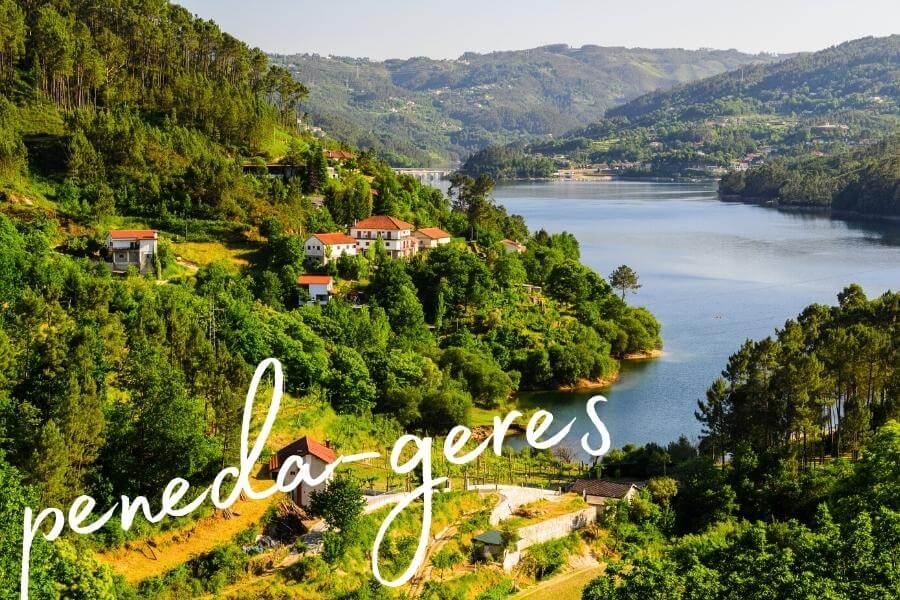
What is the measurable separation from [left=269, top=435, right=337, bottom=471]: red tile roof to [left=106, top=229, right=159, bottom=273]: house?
713 inches

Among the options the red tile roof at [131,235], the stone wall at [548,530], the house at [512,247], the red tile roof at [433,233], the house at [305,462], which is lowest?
the stone wall at [548,530]

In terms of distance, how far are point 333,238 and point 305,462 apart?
25.1m

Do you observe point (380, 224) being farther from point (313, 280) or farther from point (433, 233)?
point (313, 280)

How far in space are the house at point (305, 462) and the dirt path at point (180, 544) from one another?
76 cm

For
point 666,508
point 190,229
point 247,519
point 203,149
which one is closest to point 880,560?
point 666,508

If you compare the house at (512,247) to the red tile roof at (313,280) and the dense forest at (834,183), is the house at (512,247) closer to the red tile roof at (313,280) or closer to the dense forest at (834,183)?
the red tile roof at (313,280)

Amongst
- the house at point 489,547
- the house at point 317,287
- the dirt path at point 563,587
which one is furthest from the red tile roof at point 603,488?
the house at point 317,287

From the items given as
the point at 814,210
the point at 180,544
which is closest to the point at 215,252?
the point at 180,544

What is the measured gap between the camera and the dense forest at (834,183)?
11788cm

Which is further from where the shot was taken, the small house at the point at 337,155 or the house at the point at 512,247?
the small house at the point at 337,155

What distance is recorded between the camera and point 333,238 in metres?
47.3

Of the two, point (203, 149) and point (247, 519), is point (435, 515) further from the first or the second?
point (203, 149)

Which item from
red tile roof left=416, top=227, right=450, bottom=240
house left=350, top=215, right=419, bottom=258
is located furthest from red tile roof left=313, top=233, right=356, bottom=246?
red tile roof left=416, top=227, right=450, bottom=240

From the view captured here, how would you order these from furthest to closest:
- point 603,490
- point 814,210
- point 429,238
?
point 814,210 < point 429,238 < point 603,490
